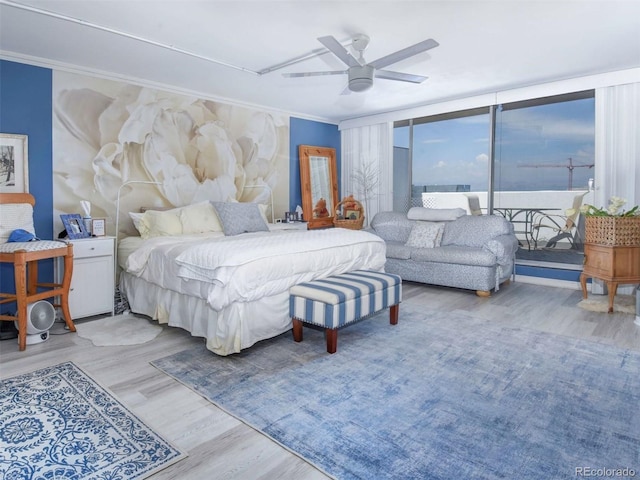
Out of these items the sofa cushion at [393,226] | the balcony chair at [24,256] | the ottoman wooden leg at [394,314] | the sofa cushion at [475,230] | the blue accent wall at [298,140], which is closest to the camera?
the balcony chair at [24,256]

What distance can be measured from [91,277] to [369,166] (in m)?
4.72

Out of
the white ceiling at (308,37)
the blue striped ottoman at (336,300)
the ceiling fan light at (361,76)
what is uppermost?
the white ceiling at (308,37)

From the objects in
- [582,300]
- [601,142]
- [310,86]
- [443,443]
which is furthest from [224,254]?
[601,142]

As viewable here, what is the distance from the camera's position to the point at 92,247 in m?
3.84

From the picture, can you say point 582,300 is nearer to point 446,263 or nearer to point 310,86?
point 446,263

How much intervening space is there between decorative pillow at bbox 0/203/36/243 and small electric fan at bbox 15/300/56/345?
0.74 meters

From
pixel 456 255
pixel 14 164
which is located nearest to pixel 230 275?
pixel 14 164

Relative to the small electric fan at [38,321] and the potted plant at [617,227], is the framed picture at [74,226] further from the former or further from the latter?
the potted plant at [617,227]

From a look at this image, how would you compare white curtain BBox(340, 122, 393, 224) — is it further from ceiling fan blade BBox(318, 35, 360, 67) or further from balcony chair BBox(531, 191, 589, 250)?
ceiling fan blade BBox(318, 35, 360, 67)

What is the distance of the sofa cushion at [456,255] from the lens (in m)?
4.77

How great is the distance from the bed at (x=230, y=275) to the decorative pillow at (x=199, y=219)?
0.29 m

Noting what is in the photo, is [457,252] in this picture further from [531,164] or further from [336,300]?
[336,300]

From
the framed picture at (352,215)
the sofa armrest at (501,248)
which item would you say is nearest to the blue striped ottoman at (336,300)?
the sofa armrest at (501,248)

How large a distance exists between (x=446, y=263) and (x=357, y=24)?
3001mm
